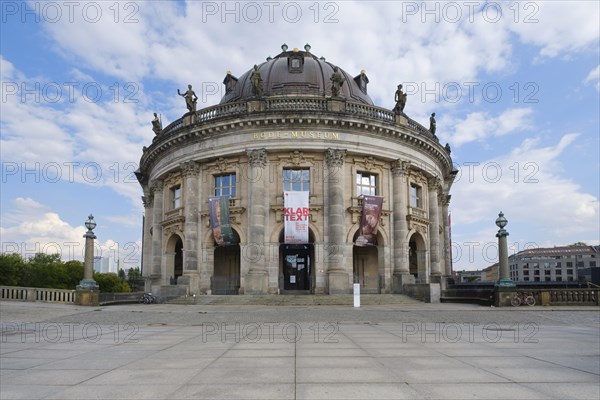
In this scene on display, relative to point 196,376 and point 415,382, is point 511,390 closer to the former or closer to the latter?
point 415,382

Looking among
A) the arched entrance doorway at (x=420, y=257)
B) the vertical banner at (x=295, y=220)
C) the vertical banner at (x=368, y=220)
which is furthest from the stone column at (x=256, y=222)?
the arched entrance doorway at (x=420, y=257)

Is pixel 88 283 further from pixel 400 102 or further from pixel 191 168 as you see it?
pixel 400 102

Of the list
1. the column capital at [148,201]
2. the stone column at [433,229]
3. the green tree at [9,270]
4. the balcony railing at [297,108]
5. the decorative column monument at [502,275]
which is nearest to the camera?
the decorative column monument at [502,275]

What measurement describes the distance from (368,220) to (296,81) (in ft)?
49.0

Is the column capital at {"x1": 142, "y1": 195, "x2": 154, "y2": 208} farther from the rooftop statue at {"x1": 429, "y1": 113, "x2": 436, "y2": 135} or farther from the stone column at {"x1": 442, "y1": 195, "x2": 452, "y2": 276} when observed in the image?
the stone column at {"x1": 442, "y1": 195, "x2": 452, "y2": 276}

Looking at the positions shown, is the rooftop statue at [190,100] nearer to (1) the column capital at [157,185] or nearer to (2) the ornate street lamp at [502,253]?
(1) the column capital at [157,185]

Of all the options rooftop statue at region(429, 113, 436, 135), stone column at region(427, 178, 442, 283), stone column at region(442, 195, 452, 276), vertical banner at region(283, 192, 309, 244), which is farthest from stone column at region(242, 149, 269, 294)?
stone column at region(442, 195, 452, 276)

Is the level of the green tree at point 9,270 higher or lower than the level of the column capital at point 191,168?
lower

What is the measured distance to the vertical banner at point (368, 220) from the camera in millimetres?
33281

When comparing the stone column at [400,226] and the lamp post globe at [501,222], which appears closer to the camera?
the lamp post globe at [501,222]

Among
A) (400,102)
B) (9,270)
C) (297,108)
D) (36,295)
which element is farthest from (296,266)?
(9,270)

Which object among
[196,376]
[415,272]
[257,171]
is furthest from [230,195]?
[196,376]

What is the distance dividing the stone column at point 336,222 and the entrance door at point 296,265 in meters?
5.14

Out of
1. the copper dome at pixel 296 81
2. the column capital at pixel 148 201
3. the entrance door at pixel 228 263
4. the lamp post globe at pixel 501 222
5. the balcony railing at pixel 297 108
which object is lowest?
the entrance door at pixel 228 263
